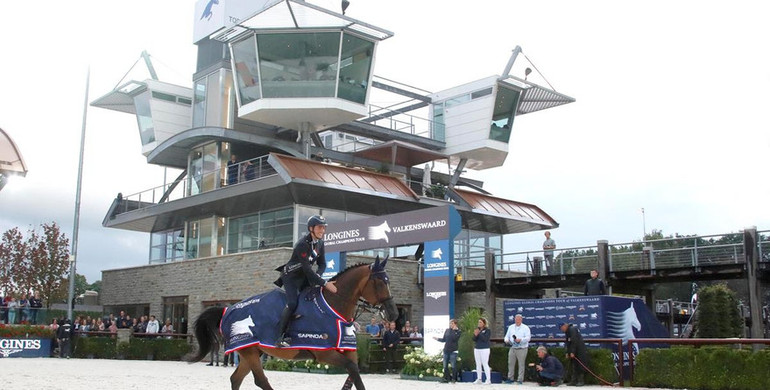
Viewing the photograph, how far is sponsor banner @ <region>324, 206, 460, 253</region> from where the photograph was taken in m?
22.0

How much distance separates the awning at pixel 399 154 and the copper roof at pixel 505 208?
2743mm

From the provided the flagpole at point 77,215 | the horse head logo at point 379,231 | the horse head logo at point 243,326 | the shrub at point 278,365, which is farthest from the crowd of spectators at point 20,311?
the horse head logo at point 243,326

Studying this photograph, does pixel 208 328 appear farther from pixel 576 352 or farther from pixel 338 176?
pixel 338 176

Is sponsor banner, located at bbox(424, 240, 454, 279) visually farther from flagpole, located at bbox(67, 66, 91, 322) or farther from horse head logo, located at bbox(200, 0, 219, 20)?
horse head logo, located at bbox(200, 0, 219, 20)

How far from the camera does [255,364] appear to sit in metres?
10.8

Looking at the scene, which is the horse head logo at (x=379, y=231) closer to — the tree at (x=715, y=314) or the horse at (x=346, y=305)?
the horse at (x=346, y=305)

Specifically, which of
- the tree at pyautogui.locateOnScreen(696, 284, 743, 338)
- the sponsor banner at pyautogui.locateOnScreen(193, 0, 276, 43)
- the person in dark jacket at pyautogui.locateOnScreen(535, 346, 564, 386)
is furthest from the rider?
the tree at pyautogui.locateOnScreen(696, 284, 743, 338)

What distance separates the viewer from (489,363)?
21.3 metres

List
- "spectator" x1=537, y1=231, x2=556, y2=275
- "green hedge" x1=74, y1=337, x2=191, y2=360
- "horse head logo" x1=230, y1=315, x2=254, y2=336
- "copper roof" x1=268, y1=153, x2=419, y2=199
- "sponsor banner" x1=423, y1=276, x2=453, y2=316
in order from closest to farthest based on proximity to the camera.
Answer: "horse head logo" x1=230, y1=315, x2=254, y2=336, "sponsor banner" x1=423, y1=276, x2=453, y2=316, "spectator" x1=537, y1=231, x2=556, y2=275, "green hedge" x1=74, y1=337, x2=191, y2=360, "copper roof" x1=268, y1=153, x2=419, y2=199

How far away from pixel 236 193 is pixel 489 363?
Result: 16783mm

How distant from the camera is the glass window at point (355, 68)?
115ft

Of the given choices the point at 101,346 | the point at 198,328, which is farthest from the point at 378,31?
the point at 198,328

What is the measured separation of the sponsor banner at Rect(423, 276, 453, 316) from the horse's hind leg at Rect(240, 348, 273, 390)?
1074 centimetres

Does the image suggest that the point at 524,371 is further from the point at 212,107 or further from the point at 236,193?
the point at 212,107
